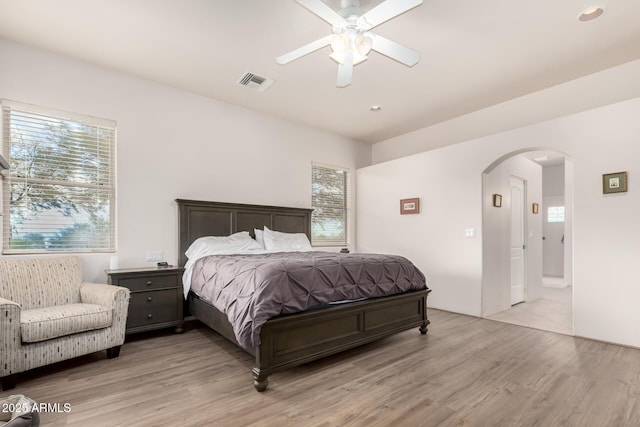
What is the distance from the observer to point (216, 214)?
4.40 metres

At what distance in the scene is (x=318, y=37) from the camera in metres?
3.06

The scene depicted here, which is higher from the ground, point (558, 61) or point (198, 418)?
point (558, 61)

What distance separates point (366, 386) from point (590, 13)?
11.9 ft

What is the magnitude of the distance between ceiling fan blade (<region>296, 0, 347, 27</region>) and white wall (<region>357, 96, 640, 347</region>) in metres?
2.86

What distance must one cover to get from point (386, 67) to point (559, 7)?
1.57 m

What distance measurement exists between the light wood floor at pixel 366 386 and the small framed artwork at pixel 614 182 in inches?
62.1

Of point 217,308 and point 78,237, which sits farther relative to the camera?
point 78,237

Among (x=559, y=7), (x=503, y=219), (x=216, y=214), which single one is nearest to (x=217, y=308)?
(x=216, y=214)

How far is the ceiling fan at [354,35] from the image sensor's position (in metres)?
2.23

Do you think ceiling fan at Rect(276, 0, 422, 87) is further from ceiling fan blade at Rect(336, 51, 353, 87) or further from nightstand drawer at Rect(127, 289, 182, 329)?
nightstand drawer at Rect(127, 289, 182, 329)

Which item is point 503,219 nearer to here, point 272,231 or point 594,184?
point 594,184

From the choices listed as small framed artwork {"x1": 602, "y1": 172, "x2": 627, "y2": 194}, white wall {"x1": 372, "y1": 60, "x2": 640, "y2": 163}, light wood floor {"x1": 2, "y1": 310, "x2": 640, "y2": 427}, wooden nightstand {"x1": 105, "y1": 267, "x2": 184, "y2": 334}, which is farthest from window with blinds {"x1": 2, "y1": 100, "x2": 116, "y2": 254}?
small framed artwork {"x1": 602, "y1": 172, "x2": 627, "y2": 194}

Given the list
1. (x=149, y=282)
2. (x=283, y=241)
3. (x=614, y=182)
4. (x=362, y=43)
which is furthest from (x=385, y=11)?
(x=149, y=282)

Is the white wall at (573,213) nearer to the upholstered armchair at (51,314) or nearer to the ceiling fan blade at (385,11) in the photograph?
the ceiling fan blade at (385,11)
